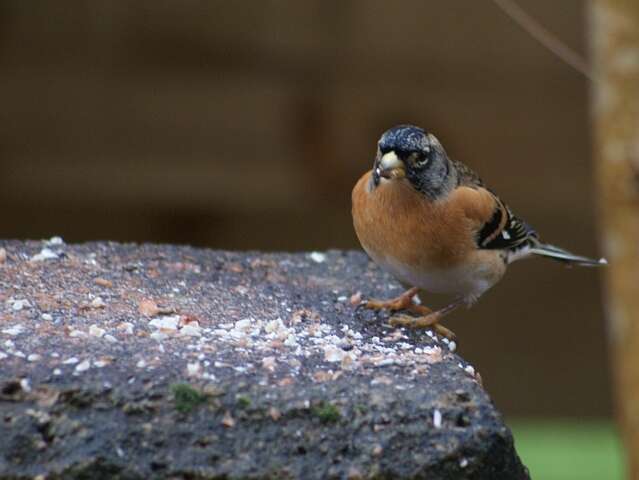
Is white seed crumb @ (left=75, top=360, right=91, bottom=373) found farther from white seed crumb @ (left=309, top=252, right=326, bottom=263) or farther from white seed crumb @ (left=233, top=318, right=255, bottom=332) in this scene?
white seed crumb @ (left=309, top=252, right=326, bottom=263)

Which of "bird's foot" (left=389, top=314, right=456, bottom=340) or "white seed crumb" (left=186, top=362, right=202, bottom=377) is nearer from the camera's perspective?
"white seed crumb" (left=186, top=362, right=202, bottom=377)

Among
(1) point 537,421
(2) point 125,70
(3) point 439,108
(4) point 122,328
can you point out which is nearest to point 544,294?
(1) point 537,421

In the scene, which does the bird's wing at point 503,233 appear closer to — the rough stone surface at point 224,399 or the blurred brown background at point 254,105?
the rough stone surface at point 224,399

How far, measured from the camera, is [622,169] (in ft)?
14.1

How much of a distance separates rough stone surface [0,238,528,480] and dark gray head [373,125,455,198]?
64 centimetres

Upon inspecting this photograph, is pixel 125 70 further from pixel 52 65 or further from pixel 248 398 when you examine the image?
pixel 248 398

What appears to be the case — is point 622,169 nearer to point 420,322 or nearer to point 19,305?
point 420,322

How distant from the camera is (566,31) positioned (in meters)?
6.73

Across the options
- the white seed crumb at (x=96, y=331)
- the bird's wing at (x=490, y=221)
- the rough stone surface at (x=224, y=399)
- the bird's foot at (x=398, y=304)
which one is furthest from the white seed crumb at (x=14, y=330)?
the bird's wing at (x=490, y=221)

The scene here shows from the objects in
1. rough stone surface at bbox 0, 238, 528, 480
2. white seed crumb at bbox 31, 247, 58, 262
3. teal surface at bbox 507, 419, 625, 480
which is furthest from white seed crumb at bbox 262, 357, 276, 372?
teal surface at bbox 507, 419, 625, 480

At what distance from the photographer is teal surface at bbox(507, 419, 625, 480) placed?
21.4 feet

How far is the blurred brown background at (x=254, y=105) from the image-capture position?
6.38 m

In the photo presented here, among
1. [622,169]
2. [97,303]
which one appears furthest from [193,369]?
[622,169]

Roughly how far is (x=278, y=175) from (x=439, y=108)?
89cm
